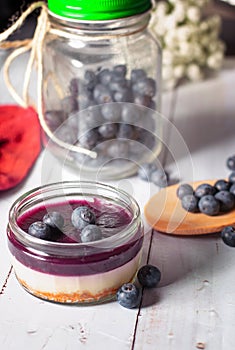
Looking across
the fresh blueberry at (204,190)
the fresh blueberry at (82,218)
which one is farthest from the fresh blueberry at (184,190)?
the fresh blueberry at (82,218)

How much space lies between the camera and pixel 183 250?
1141mm

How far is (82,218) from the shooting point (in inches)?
39.8

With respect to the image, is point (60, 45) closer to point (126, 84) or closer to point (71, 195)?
point (126, 84)

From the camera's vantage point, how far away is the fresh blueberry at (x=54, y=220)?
39.9 inches

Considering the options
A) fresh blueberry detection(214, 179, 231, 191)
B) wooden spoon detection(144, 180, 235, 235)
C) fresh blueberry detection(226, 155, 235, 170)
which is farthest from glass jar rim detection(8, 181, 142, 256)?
fresh blueberry detection(226, 155, 235, 170)

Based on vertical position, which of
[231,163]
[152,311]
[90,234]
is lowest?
[231,163]

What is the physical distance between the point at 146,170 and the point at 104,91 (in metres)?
0.16

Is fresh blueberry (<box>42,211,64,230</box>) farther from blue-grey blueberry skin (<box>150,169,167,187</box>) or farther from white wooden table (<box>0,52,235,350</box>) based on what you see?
blue-grey blueberry skin (<box>150,169,167,187</box>)

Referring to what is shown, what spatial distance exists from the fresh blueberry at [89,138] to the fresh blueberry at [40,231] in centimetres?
33

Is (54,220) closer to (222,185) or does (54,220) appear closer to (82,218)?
(82,218)

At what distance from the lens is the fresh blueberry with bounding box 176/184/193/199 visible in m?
1.23

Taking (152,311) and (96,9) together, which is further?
(96,9)

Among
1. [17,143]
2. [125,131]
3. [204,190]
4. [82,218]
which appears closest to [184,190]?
[204,190]

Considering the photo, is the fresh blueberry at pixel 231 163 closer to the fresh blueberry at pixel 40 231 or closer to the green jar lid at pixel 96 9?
the green jar lid at pixel 96 9
